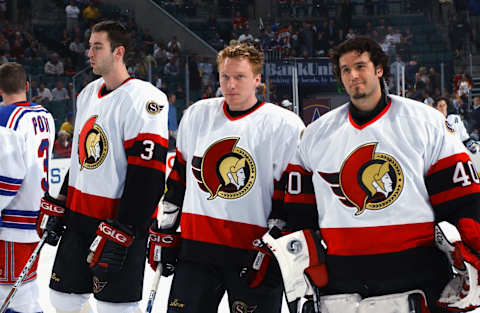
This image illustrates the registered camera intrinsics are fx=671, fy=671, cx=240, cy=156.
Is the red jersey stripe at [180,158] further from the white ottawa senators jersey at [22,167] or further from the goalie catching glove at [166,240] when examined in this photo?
the white ottawa senators jersey at [22,167]

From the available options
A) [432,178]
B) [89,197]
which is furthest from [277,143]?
[89,197]

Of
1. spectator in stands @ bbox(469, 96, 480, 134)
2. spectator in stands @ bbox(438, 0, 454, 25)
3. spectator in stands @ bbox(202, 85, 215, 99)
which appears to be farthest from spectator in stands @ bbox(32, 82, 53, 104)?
spectator in stands @ bbox(438, 0, 454, 25)

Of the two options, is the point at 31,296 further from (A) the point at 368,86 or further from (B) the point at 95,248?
(A) the point at 368,86

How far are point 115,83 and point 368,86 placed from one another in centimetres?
106

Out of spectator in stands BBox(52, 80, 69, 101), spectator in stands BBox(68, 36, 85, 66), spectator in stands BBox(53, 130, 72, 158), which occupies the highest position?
spectator in stands BBox(68, 36, 85, 66)

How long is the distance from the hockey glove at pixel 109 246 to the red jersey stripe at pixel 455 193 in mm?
1070

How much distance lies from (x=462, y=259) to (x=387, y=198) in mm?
253

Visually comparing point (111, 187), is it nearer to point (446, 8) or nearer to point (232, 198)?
point (232, 198)

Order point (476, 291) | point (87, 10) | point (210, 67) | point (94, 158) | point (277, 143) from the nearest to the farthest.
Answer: point (476, 291) < point (277, 143) < point (94, 158) < point (210, 67) < point (87, 10)

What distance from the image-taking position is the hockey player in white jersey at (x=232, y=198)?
2271mm

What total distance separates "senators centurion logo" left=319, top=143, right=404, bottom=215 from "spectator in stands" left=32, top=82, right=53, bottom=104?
5.80m

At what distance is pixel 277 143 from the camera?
7.54ft

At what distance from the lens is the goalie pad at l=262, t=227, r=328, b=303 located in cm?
195

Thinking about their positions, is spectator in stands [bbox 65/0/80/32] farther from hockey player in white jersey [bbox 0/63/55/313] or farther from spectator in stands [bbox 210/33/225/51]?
hockey player in white jersey [bbox 0/63/55/313]
